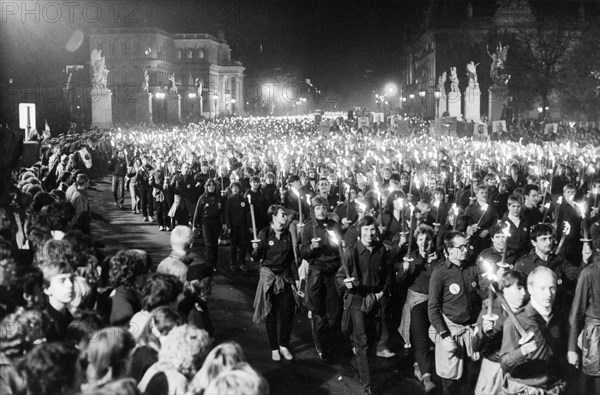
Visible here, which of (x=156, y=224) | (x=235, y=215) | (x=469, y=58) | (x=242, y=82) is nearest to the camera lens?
(x=235, y=215)

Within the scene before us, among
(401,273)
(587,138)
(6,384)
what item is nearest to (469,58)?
(587,138)

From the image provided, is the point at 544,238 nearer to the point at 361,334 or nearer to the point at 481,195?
the point at 361,334

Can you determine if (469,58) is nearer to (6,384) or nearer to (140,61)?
(140,61)

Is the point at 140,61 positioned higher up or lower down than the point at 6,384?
higher up

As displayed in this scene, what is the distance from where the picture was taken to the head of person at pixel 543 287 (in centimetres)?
544

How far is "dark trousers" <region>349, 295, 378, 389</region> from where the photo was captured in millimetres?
7426

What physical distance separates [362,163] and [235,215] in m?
7.63

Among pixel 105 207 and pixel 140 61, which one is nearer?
pixel 105 207

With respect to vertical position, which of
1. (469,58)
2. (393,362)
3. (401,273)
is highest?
(469,58)

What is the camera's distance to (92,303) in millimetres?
6172

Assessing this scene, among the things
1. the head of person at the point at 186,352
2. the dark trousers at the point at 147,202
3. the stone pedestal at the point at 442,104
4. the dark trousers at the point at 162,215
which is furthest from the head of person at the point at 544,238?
the stone pedestal at the point at 442,104

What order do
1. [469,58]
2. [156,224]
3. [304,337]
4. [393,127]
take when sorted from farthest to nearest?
1. [469,58]
2. [393,127]
3. [156,224]
4. [304,337]

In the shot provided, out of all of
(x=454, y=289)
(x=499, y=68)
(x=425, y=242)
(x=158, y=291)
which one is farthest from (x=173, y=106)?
(x=158, y=291)

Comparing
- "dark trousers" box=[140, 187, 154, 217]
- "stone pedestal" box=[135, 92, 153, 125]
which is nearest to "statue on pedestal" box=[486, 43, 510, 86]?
"stone pedestal" box=[135, 92, 153, 125]
